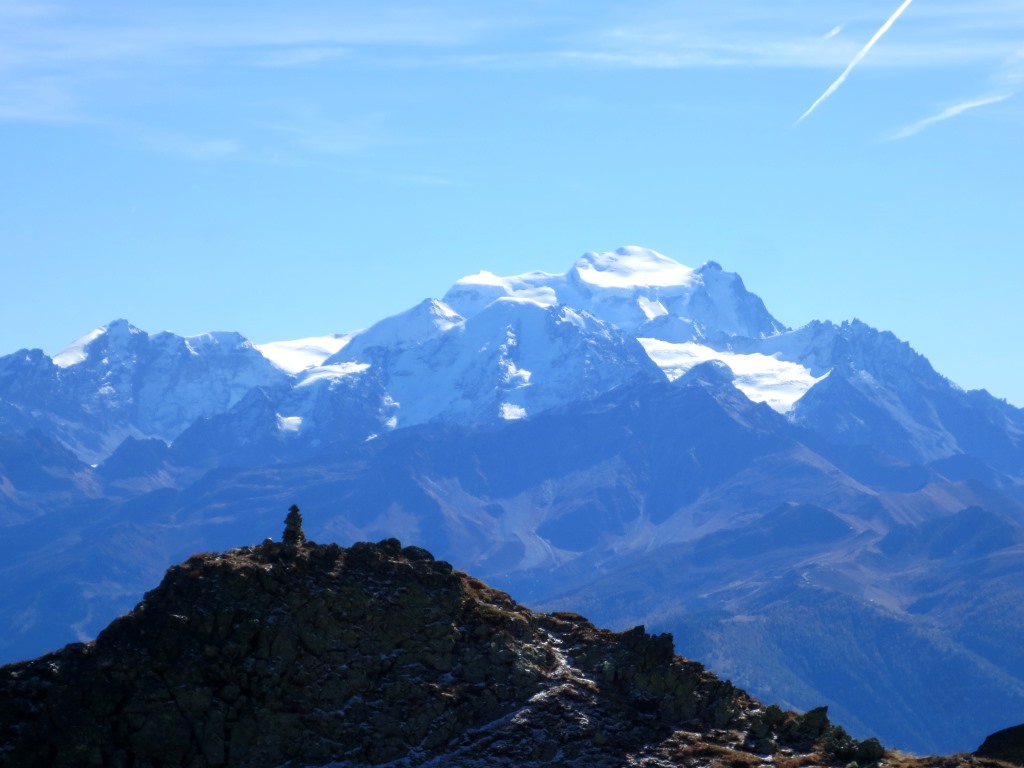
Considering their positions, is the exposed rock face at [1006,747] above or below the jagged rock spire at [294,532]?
below

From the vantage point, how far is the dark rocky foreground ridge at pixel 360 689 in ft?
267

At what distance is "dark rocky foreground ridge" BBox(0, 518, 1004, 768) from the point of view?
81.5m

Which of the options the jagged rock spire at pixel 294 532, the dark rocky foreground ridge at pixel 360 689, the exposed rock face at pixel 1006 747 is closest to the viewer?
the dark rocky foreground ridge at pixel 360 689

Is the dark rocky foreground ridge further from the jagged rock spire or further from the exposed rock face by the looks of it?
the exposed rock face

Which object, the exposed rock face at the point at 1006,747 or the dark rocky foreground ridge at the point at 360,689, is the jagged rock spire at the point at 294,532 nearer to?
the dark rocky foreground ridge at the point at 360,689

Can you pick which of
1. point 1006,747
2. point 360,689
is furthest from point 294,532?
point 1006,747

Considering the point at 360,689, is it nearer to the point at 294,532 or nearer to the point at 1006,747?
the point at 294,532

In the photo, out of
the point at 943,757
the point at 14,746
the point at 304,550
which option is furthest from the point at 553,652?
the point at 14,746

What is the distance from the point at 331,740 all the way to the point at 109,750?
9876 mm

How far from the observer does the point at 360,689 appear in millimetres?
86250

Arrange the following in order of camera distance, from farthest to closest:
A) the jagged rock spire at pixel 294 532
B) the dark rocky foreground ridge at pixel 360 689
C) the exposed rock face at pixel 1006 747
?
the jagged rock spire at pixel 294 532 < the exposed rock face at pixel 1006 747 < the dark rocky foreground ridge at pixel 360 689

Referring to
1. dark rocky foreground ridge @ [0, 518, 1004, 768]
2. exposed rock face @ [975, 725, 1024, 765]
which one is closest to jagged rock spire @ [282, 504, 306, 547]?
dark rocky foreground ridge @ [0, 518, 1004, 768]

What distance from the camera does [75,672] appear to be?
8256 cm

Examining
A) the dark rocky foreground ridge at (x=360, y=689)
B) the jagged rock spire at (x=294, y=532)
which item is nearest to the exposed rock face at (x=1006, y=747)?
the dark rocky foreground ridge at (x=360, y=689)
